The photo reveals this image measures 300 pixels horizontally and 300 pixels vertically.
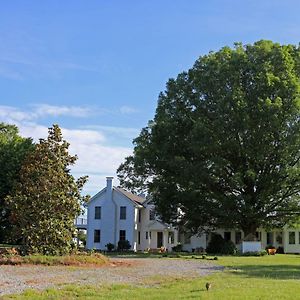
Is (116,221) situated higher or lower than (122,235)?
higher

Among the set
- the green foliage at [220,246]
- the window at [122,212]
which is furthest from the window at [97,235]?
the green foliage at [220,246]

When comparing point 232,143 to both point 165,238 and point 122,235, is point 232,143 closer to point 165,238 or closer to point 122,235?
point 122,235

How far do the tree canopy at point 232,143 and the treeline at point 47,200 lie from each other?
632 inches

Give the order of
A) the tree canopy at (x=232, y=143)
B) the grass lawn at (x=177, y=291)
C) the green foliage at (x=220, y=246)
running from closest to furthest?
1. the grass lawn at (x=177, y=291)
2. the tree canopy at (x=232, y=143)
3. the green foliage at (x=220, y=246)

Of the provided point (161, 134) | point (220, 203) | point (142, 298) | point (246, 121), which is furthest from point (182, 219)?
point (142, 298)

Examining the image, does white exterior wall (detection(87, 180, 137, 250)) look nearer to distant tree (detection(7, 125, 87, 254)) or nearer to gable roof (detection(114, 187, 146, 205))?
gable roof (detection(114, 187, 146, 205))

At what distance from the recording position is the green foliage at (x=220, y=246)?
156 ft

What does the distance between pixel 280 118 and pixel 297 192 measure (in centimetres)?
728

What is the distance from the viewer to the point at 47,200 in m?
29.7

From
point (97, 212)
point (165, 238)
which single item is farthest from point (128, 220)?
point (165, 238)

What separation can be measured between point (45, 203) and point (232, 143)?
2114cm

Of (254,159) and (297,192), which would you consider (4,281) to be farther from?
(297,192)

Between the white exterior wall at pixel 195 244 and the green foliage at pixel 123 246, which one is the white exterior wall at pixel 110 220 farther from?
the white exterior wall at pixel 195 244

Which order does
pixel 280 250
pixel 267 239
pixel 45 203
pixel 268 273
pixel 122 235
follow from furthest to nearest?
pixel 267 239
pixel 280 250
pixel 122 235
pixel 45 203
pixel 268 273
